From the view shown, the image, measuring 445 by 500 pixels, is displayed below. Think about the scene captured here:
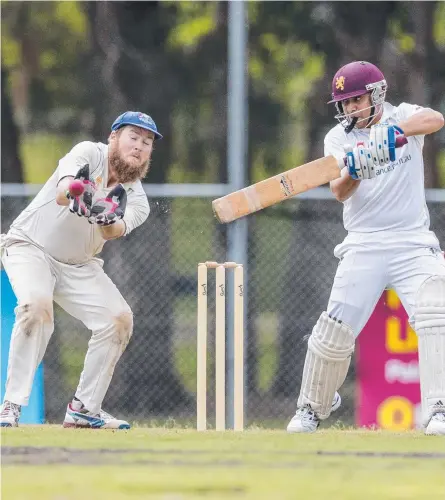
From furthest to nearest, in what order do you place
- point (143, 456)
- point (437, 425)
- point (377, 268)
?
point (377, 268) → point (437, 425) → point (143, 456)

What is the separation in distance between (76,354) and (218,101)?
2315mm

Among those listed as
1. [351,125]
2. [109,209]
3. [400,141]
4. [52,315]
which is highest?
[351,125]

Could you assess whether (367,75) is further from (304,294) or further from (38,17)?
(38,17)

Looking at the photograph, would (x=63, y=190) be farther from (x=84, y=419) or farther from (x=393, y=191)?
(x=393, y=191)

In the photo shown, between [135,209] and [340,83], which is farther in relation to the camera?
[135,209]

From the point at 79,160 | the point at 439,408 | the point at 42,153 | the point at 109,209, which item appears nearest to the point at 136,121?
the point at 79,160

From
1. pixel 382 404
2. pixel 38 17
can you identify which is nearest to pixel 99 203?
pixel 382 404

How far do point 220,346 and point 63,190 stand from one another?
196 centimetres

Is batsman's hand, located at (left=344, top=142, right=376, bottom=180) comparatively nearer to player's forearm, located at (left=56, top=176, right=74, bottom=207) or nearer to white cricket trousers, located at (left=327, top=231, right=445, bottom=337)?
white cricket trousers, located at (left=327, top=231, right=445, bottom=337)

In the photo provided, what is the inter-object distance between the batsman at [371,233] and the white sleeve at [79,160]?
107cm

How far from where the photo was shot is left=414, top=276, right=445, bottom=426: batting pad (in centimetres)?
619

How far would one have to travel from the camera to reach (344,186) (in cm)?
642

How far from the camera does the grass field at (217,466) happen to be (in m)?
3.99

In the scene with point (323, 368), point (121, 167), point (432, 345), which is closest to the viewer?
point (432, 345)
